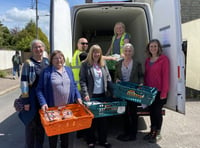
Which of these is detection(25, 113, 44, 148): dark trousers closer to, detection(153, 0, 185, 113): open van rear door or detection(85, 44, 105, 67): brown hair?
detection(85, 44, 105, 67): brown hair

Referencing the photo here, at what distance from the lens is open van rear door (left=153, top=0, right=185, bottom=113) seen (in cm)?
384

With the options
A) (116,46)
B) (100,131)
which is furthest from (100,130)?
(116,46)

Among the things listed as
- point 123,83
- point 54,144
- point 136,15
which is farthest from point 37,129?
point 136,15

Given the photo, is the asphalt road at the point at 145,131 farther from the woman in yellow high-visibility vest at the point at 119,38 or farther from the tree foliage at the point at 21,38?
the tree foliage at the point at 21,38

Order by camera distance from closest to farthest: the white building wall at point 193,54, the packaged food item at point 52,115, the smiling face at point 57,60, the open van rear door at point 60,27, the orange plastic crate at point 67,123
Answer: the orange plastic crate at point 67,123 → the packaged food item at point 52,115 → the smiling face at point 57,60 → the open van rear door at point 60,27 → the white building wall at point 193,54

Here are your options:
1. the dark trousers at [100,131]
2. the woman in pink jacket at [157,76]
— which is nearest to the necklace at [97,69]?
the dark trousers at [100,131]

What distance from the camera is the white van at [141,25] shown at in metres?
3.87

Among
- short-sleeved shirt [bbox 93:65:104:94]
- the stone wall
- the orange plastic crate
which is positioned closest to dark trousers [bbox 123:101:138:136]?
short-sleeved shirt [bbox 93:65:104:94]

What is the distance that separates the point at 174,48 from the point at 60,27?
1.98 m

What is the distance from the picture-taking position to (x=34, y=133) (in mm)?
3732

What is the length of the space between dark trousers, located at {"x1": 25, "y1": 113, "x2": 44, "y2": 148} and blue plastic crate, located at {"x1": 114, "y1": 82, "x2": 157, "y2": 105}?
51.4 inches

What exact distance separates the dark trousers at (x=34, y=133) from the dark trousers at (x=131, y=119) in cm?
159

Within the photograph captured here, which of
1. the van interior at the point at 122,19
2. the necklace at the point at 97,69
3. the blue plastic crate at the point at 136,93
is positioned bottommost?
the blue plastic crate at the point at 136,93

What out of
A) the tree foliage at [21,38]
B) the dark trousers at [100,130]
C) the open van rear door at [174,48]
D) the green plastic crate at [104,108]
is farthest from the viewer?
the tree foliage at [21,38]
